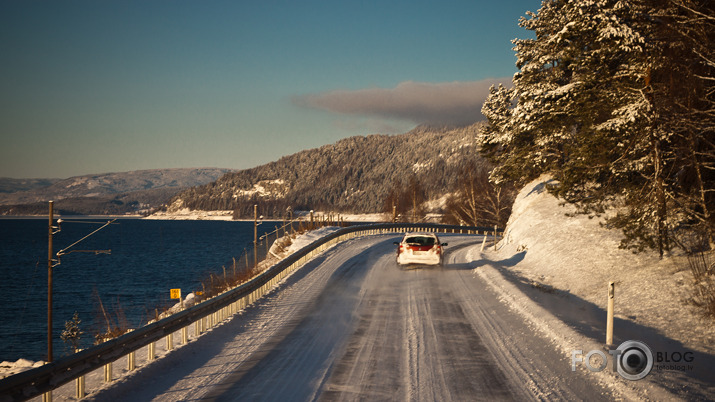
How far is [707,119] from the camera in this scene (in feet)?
44.7

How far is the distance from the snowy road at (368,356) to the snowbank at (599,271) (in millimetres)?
3169

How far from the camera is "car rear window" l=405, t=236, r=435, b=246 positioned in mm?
21750

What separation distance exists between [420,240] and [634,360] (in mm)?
13346

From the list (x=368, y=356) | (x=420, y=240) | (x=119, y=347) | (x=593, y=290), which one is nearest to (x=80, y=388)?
(x=119, y=347)

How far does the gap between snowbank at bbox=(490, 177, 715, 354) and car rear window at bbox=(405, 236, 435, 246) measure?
365 cm

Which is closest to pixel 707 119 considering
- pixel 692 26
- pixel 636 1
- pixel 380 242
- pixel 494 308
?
pixel 692 26

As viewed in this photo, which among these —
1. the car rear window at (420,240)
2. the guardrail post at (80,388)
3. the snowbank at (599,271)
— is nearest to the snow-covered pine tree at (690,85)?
the snowbank at (599,271)

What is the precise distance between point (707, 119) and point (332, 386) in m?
12.8

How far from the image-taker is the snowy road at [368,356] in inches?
289

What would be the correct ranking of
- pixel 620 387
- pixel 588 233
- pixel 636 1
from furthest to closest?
pixel 588 233 < pixel 636 1 < pixel 620 387

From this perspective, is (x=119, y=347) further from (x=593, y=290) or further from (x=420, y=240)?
(x=420, y=240)

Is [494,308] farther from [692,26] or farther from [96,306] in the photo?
[96,306]

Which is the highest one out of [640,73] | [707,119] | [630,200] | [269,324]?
[640,73]

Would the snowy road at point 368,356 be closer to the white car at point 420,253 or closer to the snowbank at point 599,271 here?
the snowbank at point 599,271
